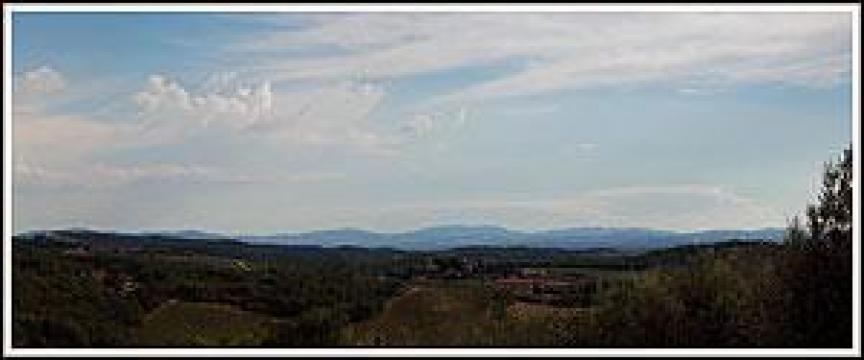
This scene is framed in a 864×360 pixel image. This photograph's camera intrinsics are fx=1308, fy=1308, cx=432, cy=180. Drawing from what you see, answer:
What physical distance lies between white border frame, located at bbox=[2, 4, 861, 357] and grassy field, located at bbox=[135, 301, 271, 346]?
28cm

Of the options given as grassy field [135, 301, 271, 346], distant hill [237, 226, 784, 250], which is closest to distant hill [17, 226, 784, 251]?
distant hill [237, 226, 784, 250]

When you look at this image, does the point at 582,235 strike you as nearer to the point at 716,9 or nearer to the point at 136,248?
the point at 716,9

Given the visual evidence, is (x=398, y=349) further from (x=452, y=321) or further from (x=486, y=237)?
(x=486, y=237)

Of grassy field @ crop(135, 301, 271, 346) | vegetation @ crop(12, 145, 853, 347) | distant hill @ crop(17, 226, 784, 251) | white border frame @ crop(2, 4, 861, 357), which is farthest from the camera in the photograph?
distant hill @ crop(17, 226, 784, 251)

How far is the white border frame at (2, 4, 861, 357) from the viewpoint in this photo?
24.1 feet

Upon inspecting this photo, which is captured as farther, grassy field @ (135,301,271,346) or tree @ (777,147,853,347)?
tree @ (777,147,853,347)

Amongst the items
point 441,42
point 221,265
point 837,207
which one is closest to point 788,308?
point 837,207

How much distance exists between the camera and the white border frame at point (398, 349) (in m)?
7.35

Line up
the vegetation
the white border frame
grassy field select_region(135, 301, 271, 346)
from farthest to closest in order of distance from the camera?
the vegetation → grassy field select_region(135, 301, 271, 346) → the white border frame

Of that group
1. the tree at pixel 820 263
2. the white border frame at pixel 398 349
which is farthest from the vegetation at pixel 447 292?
the white border frame at pixel 398 349

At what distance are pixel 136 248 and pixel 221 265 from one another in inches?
25.8

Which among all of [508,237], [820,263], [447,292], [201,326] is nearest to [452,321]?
[447,292]

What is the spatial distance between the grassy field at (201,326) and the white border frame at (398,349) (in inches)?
11.0

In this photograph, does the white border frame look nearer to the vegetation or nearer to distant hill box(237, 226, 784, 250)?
the vegetation
